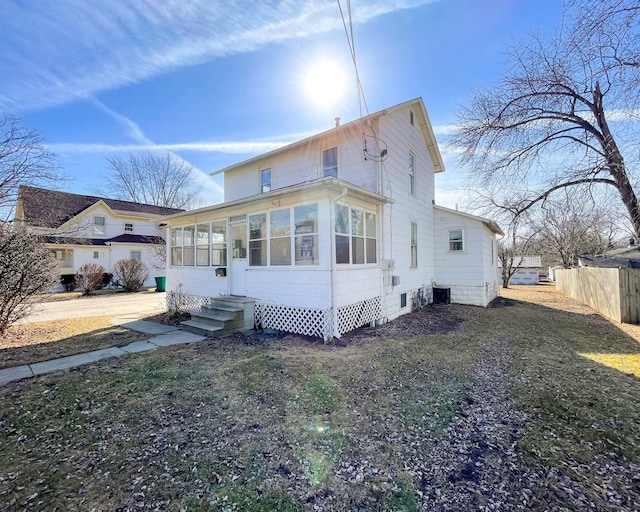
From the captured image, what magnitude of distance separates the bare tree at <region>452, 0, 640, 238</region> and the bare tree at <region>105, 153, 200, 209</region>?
85.7 feet

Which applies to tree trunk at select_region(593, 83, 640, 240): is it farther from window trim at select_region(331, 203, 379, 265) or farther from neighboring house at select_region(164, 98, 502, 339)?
window trim at select_region(331, 203, 379, 265)

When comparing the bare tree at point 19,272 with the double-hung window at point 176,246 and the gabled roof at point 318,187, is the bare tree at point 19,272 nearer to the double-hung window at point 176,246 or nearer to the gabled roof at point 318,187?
the double-hung window at point 176,246

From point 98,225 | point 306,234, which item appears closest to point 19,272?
point 306,234

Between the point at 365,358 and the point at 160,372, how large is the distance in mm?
3468

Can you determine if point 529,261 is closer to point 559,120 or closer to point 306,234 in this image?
point 559,120

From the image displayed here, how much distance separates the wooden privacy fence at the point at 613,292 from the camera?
29.1 feet

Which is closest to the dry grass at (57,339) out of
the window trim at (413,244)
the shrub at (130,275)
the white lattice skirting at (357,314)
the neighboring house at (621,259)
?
the white lattice skirting at (357,314)

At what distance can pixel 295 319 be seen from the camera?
7113 millimetres

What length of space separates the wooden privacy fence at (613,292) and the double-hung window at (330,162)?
368 inches

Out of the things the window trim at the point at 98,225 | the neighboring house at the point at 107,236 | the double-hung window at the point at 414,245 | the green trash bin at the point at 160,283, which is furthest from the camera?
the window trim at the point at 98,225

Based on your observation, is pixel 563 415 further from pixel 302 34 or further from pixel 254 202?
pixel 302 34

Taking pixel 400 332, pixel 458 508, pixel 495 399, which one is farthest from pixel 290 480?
pixel 400 332

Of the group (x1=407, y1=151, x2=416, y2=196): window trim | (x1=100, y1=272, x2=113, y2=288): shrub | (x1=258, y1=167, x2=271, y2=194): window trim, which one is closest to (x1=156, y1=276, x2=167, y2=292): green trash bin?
(x1=100, y1=272, x2=113, y2=288): shrub

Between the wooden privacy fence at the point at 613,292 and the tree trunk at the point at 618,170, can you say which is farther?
the wooden privacy fence at the point at 613,292
